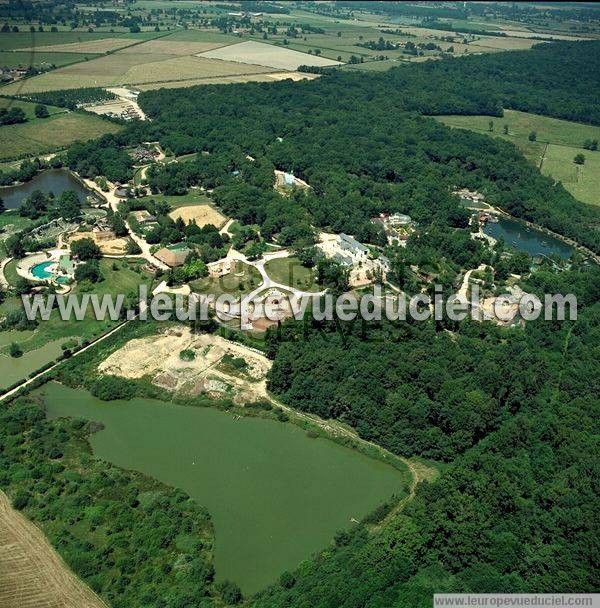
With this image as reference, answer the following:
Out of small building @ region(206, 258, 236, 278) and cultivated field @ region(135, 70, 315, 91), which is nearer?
small building @ region(206, 258, 236, 278)

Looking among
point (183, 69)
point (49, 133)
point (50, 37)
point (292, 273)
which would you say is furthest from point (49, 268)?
point (50, 37)

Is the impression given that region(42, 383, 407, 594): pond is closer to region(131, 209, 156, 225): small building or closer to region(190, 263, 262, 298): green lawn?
region(190, 263, 262, 298): green lawn

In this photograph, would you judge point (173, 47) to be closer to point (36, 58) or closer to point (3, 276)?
point (36, 58)

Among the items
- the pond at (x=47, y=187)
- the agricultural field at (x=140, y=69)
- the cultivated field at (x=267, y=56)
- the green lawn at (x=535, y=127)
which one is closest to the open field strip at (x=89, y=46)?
the agricultural field at (x=140, y=69)

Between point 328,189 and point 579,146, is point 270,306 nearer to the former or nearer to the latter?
point 328,189

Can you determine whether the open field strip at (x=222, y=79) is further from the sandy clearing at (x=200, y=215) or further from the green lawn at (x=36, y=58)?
the sandy clearing at (x=200, y=215)

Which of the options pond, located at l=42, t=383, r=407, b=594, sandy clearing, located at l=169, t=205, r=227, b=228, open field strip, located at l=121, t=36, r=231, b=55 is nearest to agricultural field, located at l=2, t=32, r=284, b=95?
open field strip, located at l=121, t=36, r=231, b=55
